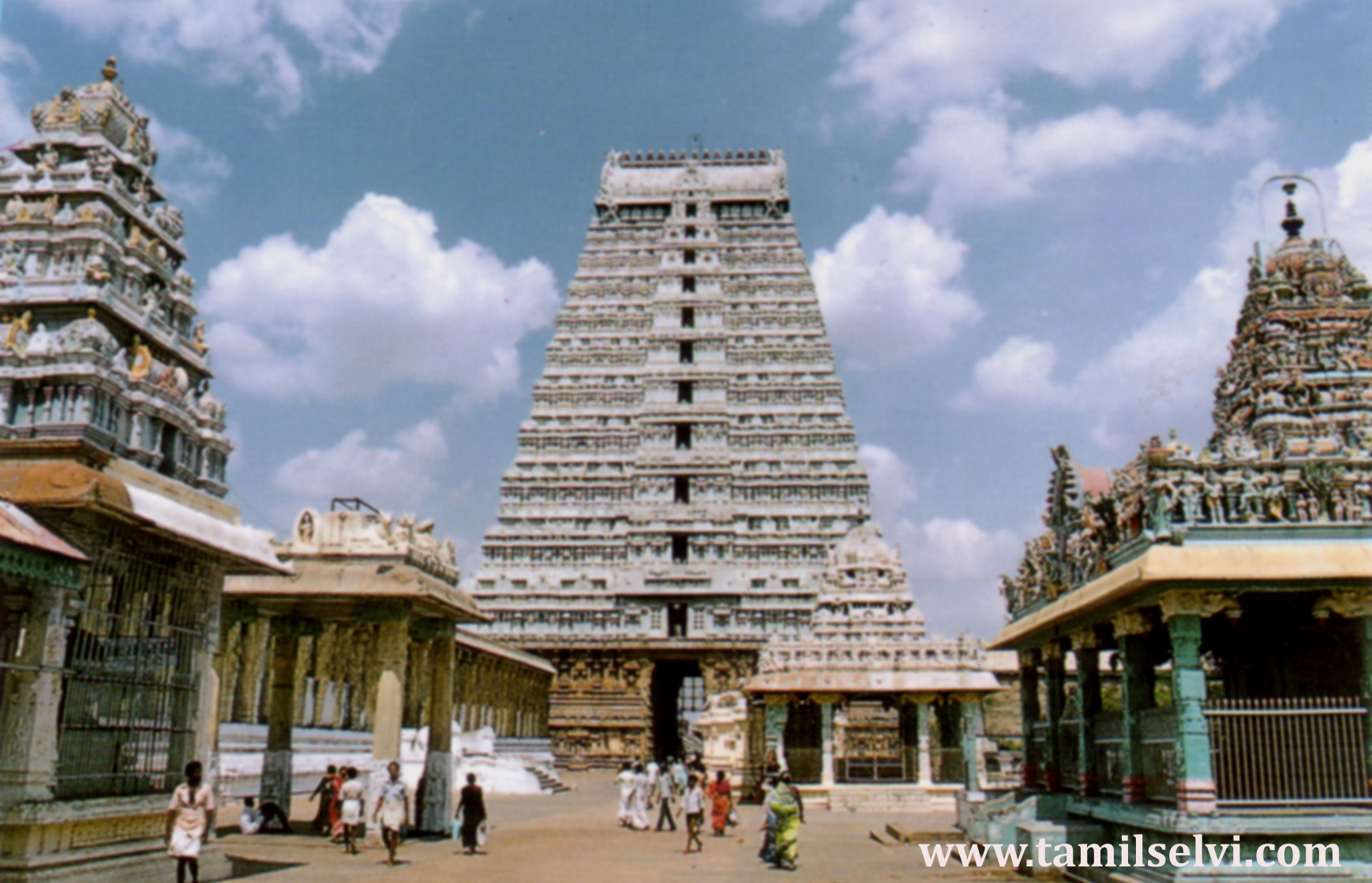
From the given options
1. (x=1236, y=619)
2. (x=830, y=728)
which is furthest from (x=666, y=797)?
(x=1236, y=619)

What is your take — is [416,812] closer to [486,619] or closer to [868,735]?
[486,619]

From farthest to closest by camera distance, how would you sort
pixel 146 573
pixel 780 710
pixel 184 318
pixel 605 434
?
pixel 605 434 < pixel 184 318 < pixel 780 710 < pixel 146 573

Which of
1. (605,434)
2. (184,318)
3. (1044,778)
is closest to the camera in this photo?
(1044,778)

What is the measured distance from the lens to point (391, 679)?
762 inches

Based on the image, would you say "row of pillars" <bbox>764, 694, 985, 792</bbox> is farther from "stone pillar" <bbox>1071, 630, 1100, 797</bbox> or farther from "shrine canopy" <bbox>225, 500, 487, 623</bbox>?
"stone pillar" <bbox>1071, 630, 1100, 797</bbox>

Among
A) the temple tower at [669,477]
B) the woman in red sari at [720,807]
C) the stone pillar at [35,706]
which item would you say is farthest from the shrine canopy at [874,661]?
the temple tower at [669,477]

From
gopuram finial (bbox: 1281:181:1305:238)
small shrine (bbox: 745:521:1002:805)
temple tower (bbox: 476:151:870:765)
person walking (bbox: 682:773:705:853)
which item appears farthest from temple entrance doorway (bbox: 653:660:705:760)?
gopuram finial (bbox: 1281:181:1305:238)

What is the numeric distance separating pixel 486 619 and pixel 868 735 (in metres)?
22.0

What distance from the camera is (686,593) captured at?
197 ft

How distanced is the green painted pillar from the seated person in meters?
15.1

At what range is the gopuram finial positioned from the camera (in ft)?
61.2

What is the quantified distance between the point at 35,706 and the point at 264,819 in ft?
Result: 32.5

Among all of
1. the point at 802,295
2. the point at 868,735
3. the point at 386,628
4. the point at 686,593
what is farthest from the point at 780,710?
the point at 802,295
